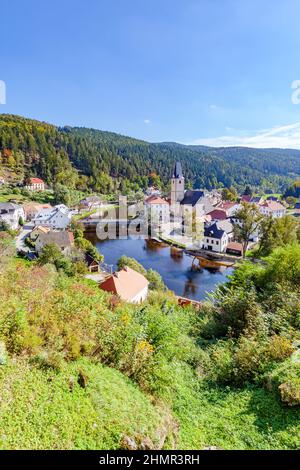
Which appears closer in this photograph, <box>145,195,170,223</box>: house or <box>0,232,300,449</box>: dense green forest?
<box>0,232,300,449</box>: dense green forest

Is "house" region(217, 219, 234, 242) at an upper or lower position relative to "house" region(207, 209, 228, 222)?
lower

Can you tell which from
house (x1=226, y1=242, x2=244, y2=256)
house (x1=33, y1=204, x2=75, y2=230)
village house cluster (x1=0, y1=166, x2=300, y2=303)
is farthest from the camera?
house (x1=33, y1=204, x2=75, y2=230)

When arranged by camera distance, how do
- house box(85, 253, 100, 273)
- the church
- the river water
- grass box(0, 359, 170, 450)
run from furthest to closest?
the church, house box(85, 253, 100, 273), the river water, grass box(0, 359, 170, 450)

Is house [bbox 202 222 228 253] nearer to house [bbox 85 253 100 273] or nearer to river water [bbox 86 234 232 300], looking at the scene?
river water [bbox 86 234 232 300]

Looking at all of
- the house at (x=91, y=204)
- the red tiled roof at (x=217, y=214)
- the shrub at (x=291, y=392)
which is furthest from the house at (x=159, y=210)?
the shrub at (x=291, y=392)

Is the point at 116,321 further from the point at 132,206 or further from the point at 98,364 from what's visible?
the point at 132,206

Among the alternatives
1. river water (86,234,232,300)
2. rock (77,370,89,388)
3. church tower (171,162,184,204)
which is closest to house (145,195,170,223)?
church tower (171,162,184,204)

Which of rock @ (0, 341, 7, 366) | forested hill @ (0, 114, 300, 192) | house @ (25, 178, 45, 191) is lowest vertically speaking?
rock @ (0, 341, 7, 366)
